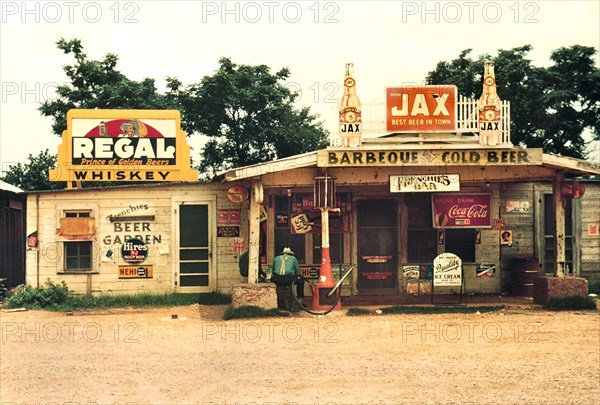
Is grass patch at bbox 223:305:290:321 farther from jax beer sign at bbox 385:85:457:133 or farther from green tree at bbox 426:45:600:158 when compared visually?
green tree at bbox 426:45:600:158

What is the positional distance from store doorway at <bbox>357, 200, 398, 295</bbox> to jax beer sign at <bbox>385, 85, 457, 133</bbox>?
3736 mm

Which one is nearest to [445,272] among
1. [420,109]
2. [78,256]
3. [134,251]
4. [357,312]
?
[357,312]

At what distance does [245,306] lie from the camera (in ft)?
53.0

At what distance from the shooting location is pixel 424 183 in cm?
1702

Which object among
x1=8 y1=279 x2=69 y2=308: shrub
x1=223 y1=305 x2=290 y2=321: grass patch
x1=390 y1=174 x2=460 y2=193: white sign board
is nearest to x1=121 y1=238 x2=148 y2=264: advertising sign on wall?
x1=8 y1=279 x2=69 y2=308: shrub

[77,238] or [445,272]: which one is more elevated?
[77,238]

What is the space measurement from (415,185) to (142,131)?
8489 millimetres

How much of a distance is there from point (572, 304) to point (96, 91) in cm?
2374

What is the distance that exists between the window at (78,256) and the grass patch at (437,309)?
315 inches

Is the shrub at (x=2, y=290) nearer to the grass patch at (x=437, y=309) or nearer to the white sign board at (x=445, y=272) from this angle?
the grass patch at (x=437, y=309)

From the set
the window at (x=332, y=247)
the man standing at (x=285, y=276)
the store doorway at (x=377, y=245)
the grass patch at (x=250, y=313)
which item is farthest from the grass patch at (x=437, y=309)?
the window at (x=332, y=247)

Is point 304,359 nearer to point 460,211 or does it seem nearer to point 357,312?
point 357,312

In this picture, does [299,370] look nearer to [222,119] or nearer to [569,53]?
[222,119]

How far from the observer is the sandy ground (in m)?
9.27
